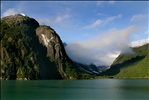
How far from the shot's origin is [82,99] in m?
73.1

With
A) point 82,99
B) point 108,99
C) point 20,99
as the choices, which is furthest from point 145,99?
point 20,99

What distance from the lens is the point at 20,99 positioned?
71.8m

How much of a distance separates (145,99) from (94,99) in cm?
1490

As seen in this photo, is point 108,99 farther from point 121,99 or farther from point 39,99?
point 39,99

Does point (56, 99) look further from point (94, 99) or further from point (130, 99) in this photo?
point (130, 99)

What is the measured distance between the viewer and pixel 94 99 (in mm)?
72938

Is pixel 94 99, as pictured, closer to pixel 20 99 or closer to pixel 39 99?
pixel 39 99

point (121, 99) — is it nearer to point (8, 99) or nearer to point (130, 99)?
point (130, 99)

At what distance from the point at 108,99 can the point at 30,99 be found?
893 inches

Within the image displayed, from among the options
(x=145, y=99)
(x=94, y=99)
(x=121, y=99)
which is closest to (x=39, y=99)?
(x=94, y=99)

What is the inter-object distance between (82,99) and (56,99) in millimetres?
7729

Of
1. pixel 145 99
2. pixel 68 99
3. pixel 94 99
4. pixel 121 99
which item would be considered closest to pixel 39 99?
pixel 68 99

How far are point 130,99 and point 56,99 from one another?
2190cm

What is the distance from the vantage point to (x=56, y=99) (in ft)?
242
